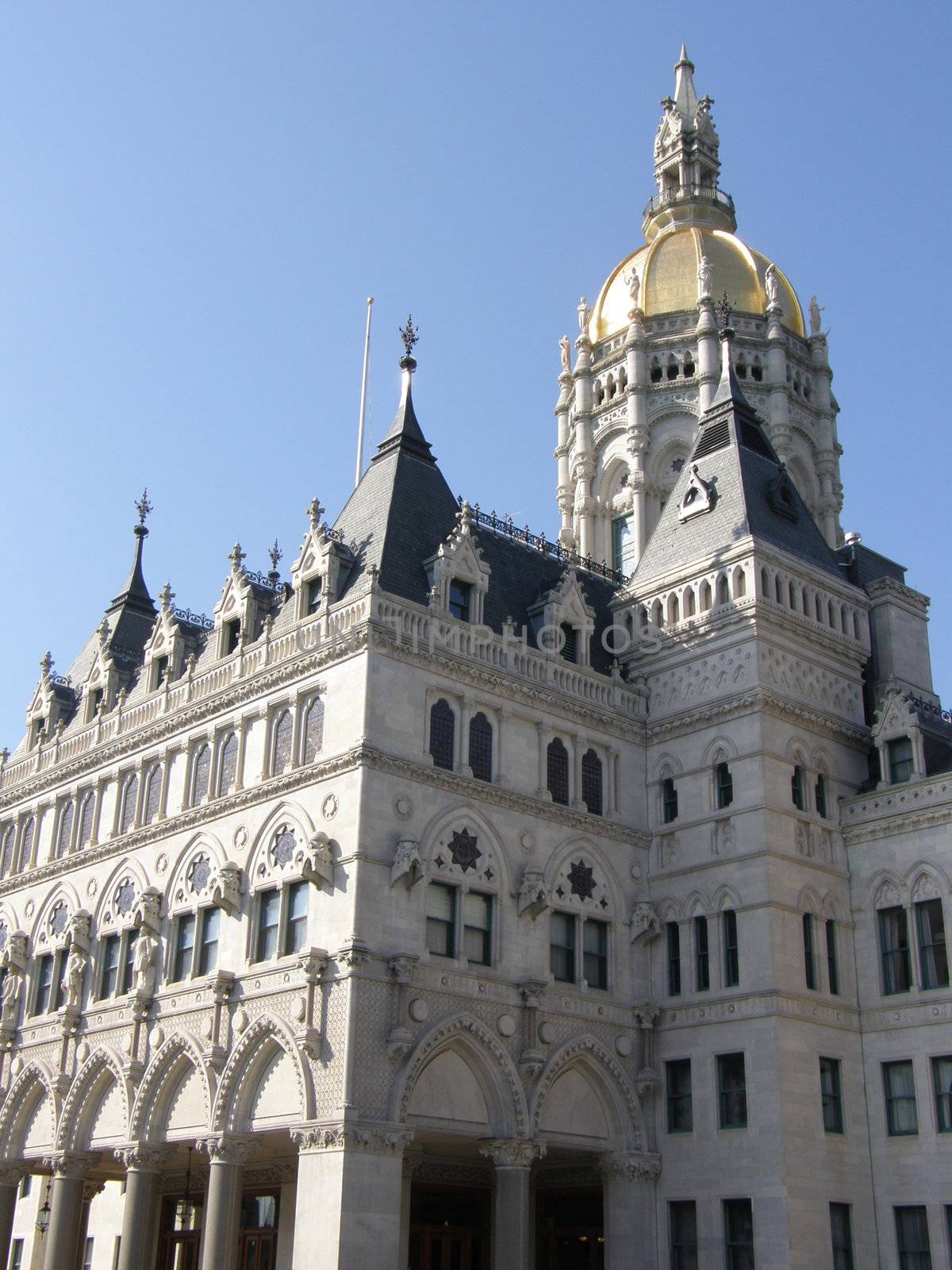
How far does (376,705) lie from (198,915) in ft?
28.9

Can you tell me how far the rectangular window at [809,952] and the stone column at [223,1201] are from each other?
626 inches

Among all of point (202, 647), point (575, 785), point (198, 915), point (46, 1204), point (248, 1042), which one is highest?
point (202, 647)

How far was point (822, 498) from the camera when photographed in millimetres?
71000

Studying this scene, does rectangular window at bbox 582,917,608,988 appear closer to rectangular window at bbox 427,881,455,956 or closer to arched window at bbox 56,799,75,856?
rectangular window at bbox 427,881,455,956

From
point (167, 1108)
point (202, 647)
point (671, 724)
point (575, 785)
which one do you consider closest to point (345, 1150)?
point (167, 1108)

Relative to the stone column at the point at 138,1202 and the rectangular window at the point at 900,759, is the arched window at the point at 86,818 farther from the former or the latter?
the rectangular window at the point at 900,759

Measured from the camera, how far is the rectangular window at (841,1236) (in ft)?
127

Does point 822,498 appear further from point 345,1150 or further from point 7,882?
point 345,1150

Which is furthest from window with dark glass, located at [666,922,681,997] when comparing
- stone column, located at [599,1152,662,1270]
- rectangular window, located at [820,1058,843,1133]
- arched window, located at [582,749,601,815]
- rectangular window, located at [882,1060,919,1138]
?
rectangular window, located at [882,1060,919,1138]

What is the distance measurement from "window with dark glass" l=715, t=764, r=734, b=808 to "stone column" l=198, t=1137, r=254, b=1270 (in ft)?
53.5

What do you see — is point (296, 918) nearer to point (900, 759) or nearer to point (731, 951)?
point (731, 951)

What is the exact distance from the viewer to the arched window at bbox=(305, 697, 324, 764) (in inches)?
1575

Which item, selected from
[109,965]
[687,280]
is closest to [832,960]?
[109,965]

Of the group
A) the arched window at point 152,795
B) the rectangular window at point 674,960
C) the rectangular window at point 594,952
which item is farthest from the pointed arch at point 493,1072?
the arched window at point 152,795
